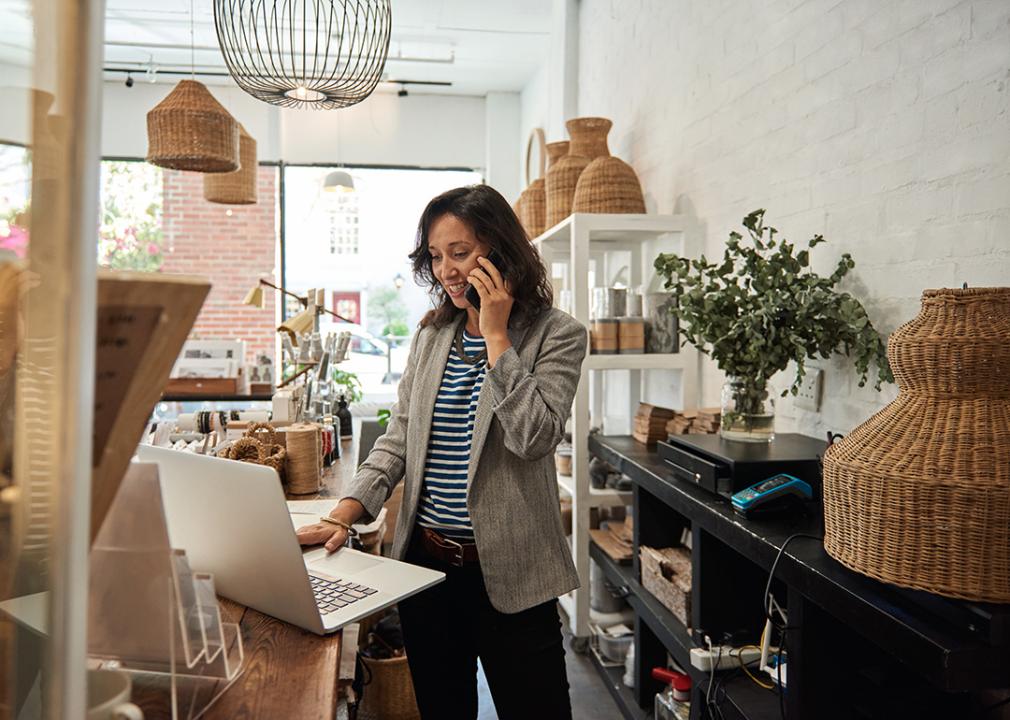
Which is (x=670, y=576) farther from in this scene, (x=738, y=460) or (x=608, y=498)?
(x=608, y=498)

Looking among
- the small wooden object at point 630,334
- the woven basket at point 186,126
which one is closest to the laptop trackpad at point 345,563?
the small wooden object at point 630,334

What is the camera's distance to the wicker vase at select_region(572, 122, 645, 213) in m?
3.02

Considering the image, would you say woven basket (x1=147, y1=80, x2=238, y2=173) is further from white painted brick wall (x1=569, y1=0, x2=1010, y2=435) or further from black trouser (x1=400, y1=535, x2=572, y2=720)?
black trouser (x1=400, y1=535, x2=572, y2=720)

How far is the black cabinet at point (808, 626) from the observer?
1.02m

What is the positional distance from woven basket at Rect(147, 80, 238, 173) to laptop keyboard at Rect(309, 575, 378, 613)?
9.15 feet

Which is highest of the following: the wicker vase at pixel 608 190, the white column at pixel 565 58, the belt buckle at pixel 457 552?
the white column at pixel 565 58

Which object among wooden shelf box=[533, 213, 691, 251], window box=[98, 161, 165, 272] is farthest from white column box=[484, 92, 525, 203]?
wooden shelf box=[533, 213, 691, 251]

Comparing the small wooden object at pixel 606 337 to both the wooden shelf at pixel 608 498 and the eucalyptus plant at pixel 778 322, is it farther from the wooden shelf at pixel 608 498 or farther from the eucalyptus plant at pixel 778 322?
the eucalyptus plant at pixel 778 322

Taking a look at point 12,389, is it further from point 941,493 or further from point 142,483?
point 941,493

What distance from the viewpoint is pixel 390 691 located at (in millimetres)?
2383

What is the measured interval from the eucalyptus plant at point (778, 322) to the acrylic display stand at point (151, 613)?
4.63 ft

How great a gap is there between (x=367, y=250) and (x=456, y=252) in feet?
17.3

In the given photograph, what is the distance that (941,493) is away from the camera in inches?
41.4

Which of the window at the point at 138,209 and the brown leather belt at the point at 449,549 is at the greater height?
the window at the point at 138,209
